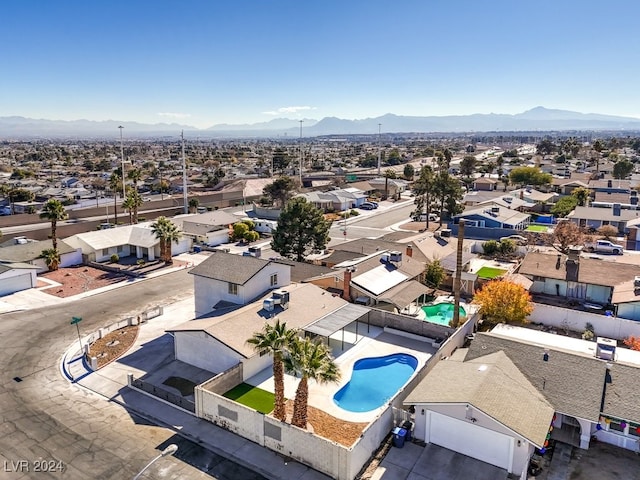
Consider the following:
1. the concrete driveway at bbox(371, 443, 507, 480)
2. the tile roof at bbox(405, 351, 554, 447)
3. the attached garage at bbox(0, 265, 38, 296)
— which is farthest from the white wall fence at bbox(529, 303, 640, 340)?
the attached garage at bbox(0, 265, 38, 296)

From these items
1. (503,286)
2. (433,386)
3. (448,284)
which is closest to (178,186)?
(448,284)

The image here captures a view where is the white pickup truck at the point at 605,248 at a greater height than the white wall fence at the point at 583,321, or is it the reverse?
the white pickup truck at the point at 605,248

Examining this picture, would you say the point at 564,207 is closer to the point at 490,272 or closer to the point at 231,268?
the point at 490,272

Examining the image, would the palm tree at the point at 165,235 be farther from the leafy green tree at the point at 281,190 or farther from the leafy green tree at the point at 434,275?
the leafy green tree at the point at 281,190

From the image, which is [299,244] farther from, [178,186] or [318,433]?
[178,186]

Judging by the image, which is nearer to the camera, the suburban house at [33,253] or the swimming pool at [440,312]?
the swimming pool at [440,312]

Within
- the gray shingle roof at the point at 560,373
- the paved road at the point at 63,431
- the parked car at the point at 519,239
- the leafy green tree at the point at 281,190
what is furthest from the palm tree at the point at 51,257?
the parked car at the point at 519,239
